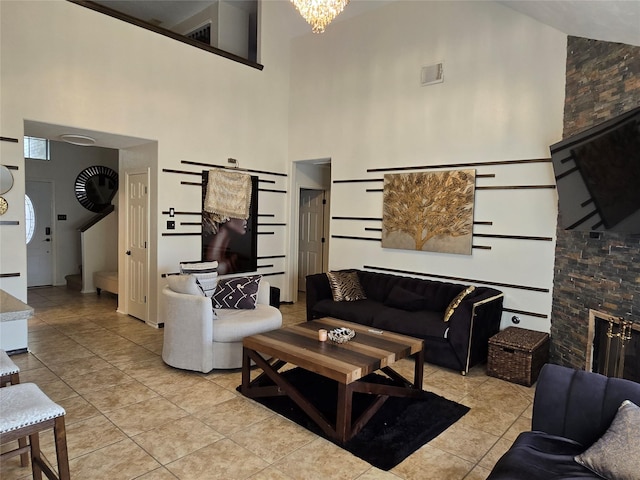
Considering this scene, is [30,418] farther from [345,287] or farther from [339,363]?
[345,287]

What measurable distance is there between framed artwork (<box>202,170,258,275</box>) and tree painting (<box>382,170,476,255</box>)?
2035 millimetres

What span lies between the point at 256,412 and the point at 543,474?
1983 millimetres

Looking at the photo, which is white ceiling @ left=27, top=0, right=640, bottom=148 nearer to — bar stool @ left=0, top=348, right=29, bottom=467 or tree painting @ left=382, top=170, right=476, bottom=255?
tree painting @ left=382, top=170, right=476, bottom=255

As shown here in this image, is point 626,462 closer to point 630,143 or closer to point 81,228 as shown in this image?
point 630,143

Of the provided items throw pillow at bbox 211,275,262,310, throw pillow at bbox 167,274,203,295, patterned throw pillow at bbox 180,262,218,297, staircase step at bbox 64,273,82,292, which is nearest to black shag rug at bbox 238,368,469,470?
throw pillow at bbox 211,275,262,310

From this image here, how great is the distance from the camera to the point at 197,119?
5570mm

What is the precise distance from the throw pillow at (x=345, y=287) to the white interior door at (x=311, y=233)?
215 cm

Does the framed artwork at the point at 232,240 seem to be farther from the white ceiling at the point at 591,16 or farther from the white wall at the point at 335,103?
the white ceiling at the point at 591,16

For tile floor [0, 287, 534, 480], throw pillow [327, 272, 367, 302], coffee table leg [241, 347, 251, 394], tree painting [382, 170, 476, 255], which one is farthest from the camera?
throw pillow [327, 272, 367, 302]

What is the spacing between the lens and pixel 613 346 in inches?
130

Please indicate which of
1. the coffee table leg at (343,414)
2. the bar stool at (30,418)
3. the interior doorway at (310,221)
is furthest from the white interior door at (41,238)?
the coffee table leg at (343,414)

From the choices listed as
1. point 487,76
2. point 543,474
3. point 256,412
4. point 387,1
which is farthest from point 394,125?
point 543,474

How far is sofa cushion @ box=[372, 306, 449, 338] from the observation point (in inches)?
161

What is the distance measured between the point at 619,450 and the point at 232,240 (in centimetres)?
513
